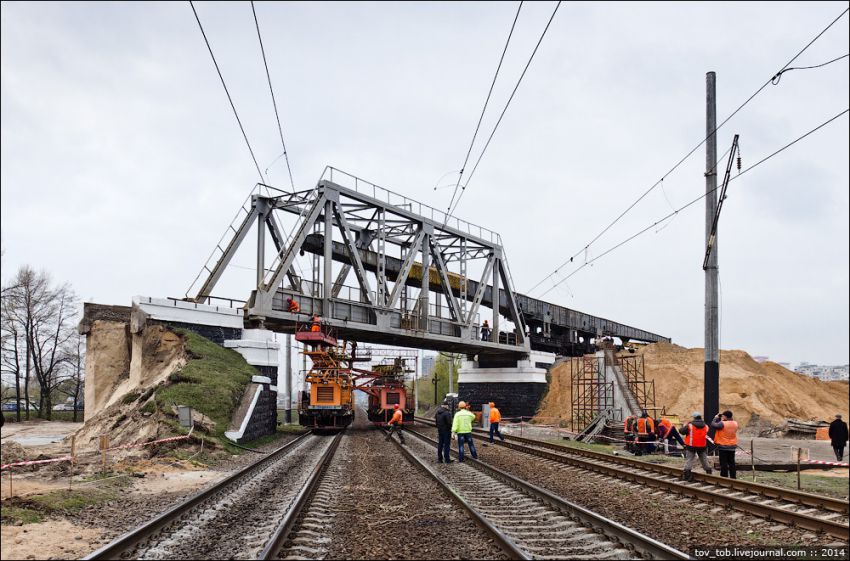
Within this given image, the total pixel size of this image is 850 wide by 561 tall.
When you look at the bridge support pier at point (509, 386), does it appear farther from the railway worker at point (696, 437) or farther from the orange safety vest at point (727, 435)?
the orange safety vest at point (727, 435)

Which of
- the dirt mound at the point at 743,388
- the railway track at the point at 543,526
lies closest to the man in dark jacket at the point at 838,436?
the railway track at the point at 543,526

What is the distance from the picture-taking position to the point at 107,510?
9.52 m

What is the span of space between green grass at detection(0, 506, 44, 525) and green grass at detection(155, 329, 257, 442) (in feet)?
32.4

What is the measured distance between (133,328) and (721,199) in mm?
20280

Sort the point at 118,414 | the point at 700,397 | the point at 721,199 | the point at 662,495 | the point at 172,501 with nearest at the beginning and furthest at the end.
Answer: the point at 172,501, the point at 662,495, the point at 721,199, the point at 118,414, the point at 700,397

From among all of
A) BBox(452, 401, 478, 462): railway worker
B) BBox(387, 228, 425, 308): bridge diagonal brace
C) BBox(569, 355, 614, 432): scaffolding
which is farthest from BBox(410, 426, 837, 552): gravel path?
BBox(387, 228, 425, 308): bridge diagonal brace

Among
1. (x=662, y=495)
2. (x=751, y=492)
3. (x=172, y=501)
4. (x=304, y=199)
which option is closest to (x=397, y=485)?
(x=172, y=501)

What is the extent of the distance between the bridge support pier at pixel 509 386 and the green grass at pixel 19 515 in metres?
35.4

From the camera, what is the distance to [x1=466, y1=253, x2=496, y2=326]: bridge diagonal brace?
124ft

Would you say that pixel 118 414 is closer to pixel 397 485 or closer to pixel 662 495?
pixel 397 485

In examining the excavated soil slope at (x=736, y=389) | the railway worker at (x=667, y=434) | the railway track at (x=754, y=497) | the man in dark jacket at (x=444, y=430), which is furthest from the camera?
the excavated soil slope at (x=736, y=389)

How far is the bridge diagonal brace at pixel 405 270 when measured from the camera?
32.0 meters

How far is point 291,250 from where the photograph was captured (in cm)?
2702

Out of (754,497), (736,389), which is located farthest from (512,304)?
(754,497)
